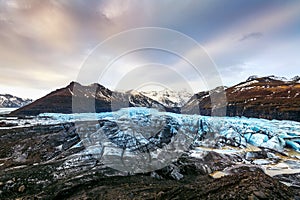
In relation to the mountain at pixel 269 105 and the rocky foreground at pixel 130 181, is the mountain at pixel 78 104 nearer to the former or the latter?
the mountain at pixel 269 105

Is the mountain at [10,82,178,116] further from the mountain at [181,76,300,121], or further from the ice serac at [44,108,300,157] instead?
the ice serac at [44,108,300,157]

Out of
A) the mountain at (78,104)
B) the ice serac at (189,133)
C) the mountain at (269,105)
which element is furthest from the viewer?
the mountain at (78,104)

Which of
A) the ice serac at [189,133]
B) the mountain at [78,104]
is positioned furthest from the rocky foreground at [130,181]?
the mountain at [78,104]

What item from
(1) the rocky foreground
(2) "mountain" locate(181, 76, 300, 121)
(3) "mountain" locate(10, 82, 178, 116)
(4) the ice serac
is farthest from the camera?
(3) "mountain" locate(10, 82, 178, 116)

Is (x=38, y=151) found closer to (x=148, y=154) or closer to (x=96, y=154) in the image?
(x=96, y=154)

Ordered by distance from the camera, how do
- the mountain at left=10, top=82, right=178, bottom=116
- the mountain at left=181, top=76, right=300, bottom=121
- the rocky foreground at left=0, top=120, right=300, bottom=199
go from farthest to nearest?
the mountain at left=10, top=82, right=178, bottom=116 → the mountain at left=181, top=76, right=300, bottom=121 → the rocky foreground at left=0, top=120, right=300, bottom=199

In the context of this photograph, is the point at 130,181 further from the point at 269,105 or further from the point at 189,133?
the point at 269,105

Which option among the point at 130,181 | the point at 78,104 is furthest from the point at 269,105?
the point at 130,181

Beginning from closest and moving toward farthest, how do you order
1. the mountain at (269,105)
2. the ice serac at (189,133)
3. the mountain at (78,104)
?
1. the ice serac at (189,133)
2. the mountain at (269,105)
3. the mountain at (78,104)

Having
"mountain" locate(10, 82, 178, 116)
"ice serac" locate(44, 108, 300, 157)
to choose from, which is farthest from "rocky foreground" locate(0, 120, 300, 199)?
"mountain" locate(10, 82, 178, 116)

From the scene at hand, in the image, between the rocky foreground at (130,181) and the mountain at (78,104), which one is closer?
the rocky foreground at (130,181)

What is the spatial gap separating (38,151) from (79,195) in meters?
13.6

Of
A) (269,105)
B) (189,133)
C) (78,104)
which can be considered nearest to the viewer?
(189,133)

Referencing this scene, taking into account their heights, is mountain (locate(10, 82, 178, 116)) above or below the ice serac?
above
